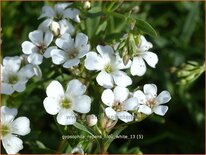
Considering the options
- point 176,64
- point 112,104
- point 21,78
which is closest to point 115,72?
point 112,104

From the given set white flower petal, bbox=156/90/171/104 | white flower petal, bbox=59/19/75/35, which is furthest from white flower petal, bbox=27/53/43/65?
white flower petal, bbox=156/90/171/104

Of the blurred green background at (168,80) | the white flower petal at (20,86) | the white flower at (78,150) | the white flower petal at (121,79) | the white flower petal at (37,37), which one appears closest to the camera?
the white flower at (78,150)

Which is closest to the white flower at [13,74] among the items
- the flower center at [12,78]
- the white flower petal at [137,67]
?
the flower center at [12,78]

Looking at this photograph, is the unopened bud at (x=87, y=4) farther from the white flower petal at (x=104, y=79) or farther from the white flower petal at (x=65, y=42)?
the white flower petal at (x=104, y=79)

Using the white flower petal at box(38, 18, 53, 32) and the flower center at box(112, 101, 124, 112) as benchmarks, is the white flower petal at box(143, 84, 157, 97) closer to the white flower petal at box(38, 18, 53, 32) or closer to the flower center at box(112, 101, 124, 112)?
the flower center at box(112, 101, 124, 112)

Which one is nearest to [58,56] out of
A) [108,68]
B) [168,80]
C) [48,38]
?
[48,38]

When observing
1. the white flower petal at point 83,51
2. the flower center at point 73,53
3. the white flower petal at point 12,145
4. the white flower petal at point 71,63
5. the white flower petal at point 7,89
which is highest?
the white flower petal at point 83,51
